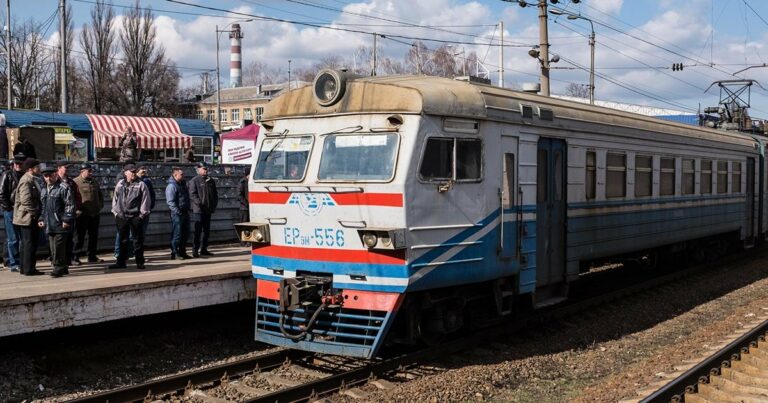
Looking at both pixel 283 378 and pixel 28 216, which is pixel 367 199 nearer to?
pixel 283 378

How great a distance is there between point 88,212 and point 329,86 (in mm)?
5372

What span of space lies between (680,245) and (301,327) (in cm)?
1011

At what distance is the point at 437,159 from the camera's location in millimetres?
8586

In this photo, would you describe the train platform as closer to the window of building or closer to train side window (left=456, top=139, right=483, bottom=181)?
train side window (left=456, top=139, right=483, bottom=181)

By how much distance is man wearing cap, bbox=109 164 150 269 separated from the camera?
11.7 m

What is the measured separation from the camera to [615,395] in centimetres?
785

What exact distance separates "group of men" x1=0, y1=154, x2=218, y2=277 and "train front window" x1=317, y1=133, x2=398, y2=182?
4.17 metres

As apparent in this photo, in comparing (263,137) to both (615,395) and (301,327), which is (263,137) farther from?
(615,395)

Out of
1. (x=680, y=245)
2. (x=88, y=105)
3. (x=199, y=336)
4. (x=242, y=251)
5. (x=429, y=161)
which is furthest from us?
(x=88, y=105)

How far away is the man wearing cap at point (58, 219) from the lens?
10.6 m

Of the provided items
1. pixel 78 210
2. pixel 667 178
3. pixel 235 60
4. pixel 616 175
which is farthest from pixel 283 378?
pixel 235 60

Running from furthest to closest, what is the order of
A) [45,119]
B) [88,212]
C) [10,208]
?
[45,119]
[88,212]
[10,208]

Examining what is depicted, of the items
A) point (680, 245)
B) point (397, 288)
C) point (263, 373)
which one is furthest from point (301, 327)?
point (680, 245)

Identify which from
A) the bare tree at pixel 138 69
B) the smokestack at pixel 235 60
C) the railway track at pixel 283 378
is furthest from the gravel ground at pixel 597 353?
the smokestack at pixel 235 60
